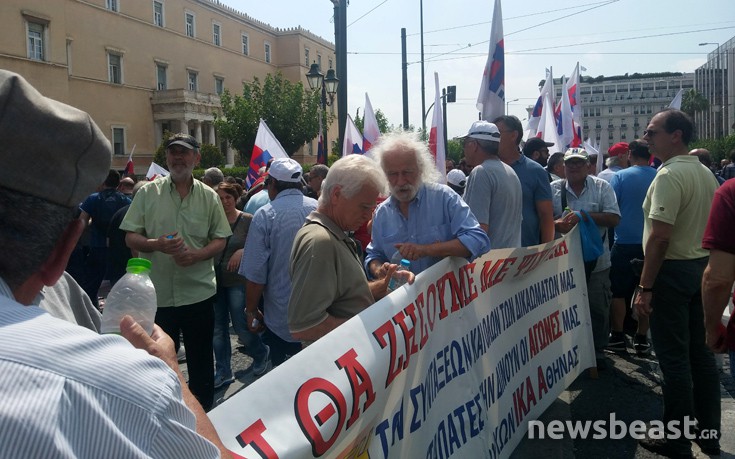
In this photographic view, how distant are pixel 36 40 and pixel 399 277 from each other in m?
43.6

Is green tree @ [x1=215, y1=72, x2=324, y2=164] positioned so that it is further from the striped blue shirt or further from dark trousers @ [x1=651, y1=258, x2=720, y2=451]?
the striped blue shirt

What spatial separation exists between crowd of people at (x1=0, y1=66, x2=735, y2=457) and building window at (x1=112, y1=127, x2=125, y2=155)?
4599 centimetres

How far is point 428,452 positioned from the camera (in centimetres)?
280

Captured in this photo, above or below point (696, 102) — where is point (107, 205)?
below

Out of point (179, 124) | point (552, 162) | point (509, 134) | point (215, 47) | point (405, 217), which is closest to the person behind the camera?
point (405, 217)

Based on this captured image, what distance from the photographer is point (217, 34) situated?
206 feet

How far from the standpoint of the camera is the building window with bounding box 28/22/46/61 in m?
38.9

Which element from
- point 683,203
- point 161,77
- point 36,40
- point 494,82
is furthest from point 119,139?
point 683,203

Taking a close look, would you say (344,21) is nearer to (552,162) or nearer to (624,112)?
(552,162)

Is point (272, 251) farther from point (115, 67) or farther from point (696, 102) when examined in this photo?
point (696, 102)

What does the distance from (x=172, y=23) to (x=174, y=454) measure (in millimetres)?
60761

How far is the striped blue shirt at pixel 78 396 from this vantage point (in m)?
0.78

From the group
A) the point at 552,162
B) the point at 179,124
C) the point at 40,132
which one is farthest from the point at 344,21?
the point at 179,124

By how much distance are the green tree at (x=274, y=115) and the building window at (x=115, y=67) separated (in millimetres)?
8761
